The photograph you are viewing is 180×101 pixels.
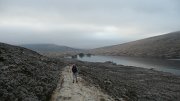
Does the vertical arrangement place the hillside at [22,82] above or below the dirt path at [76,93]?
above

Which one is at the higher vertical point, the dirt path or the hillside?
the hillside

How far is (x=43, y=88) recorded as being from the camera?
38.2 m

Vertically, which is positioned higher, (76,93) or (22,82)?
(22,82)

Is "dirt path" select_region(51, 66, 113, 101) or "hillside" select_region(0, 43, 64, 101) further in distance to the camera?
"dirt path" select_region(51, 66, 113, 101)

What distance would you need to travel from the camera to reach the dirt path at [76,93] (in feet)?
117

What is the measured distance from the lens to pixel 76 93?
3775 centimetres

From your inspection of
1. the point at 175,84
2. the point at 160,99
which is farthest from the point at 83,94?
the point at 175,84

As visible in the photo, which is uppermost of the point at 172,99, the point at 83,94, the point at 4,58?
the point at 4,58

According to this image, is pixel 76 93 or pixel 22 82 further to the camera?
pixel 76 93

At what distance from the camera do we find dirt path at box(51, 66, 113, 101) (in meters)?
35.7

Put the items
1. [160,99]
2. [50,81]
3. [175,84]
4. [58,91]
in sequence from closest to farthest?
[58,91] < [50,81] < [160,99] < [175,84]

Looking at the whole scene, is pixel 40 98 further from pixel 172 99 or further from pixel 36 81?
pixel 172 99

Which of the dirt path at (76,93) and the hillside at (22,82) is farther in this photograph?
the dirt path at (76,93)

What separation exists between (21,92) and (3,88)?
2127 millimetres
